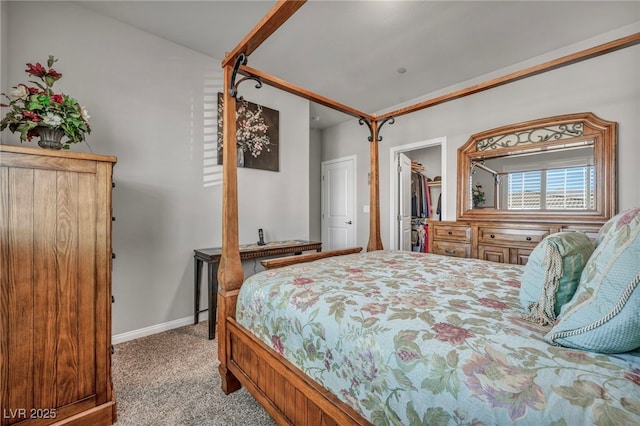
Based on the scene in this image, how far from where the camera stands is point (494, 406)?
1.91ft

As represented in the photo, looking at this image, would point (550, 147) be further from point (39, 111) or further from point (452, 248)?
point (39, 111)

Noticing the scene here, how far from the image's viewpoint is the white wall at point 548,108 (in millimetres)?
2289

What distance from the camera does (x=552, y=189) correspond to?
2.66 m

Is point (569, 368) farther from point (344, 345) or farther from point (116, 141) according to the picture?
point (116, 141)

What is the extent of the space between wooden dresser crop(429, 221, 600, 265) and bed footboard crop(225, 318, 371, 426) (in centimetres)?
242

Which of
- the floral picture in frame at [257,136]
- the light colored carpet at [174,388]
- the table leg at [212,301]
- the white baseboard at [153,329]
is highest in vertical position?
the floral picture in frame at [257,136]

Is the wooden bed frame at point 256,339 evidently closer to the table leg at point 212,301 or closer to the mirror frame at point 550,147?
the table leg at point 212,301

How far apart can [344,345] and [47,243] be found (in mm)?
1392

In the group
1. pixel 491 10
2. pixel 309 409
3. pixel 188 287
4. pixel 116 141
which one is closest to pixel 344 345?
pixel 309 409

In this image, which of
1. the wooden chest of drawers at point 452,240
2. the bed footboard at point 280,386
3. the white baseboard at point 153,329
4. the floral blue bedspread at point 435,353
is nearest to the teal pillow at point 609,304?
the floral blue bedspread at point 435,353

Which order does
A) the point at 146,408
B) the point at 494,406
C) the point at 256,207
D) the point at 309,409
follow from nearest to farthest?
the point at 494,406 → the point at 309,409 → the point at 146,408 → the point at 256,207

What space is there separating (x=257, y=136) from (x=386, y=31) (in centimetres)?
166

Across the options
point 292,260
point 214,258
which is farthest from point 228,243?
point 214,258

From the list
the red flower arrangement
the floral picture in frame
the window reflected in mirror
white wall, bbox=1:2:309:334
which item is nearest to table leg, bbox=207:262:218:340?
white wall, bbox=1:2:309:334
